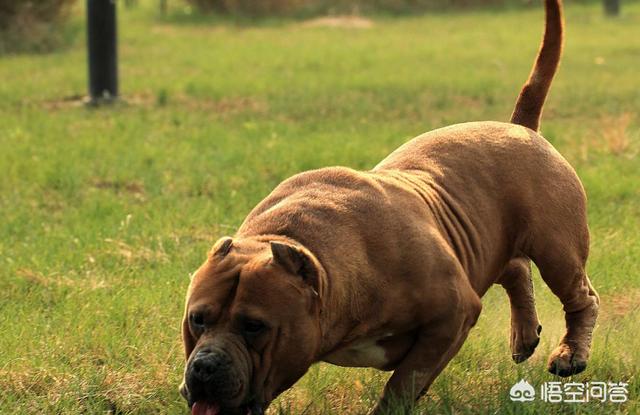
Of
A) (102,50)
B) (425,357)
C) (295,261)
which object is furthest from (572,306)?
(102,50)

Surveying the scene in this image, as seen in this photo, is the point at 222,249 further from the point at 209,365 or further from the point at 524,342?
the point at 524,342

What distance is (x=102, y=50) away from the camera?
1420cm

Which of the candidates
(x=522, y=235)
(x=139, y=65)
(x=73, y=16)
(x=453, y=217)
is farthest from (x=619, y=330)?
(x=73, y=16)

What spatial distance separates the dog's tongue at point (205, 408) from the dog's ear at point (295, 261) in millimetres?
554

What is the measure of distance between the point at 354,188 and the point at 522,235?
989 millimetres

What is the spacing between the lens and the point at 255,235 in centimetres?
463

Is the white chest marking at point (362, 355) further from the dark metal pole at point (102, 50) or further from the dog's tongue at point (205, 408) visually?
the dark metal pole at point (102, 50)

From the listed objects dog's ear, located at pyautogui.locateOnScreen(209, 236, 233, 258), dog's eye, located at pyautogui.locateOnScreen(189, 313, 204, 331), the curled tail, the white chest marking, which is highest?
the curled tail

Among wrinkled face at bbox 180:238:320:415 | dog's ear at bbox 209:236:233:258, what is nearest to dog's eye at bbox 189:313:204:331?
wrinkled face at bbox 180:238:320:415

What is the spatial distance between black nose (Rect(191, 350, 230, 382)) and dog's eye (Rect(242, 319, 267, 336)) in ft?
0.42

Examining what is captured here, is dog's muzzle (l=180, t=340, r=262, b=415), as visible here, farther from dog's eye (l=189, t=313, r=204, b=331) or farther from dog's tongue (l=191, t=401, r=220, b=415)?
dog's eye (l=189, t=313, r=204, b=331)

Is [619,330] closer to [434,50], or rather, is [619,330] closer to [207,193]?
[207,193]

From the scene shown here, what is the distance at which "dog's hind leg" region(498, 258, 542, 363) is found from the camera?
5.81 meters

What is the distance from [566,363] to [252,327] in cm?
181
